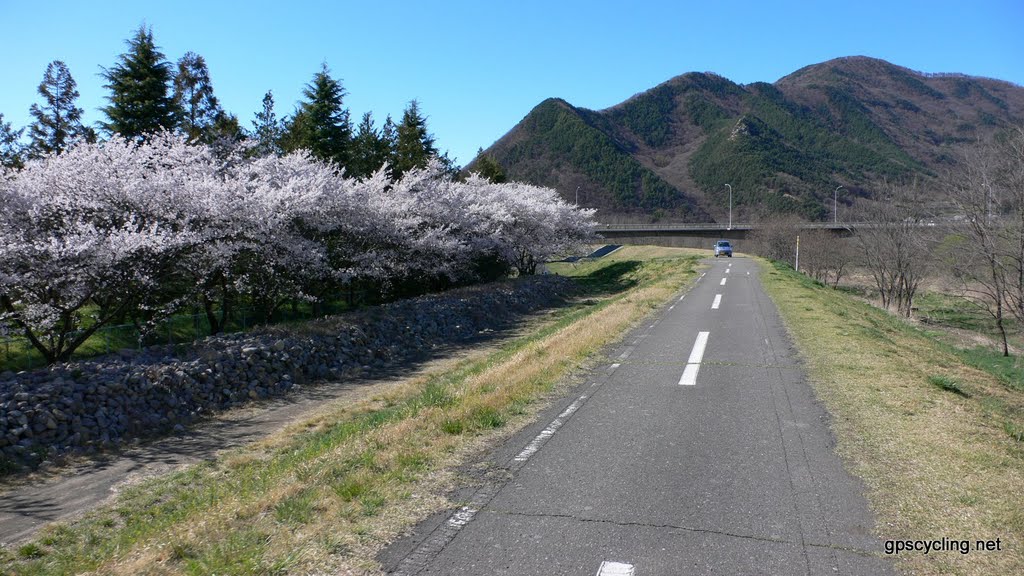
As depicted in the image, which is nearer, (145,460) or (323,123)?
(145,460)

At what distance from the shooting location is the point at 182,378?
39.9 feet

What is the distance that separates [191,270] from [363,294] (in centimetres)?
1172

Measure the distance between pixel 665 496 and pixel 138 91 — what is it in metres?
31.5

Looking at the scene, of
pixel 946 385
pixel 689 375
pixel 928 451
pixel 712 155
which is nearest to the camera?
pixel 928 451

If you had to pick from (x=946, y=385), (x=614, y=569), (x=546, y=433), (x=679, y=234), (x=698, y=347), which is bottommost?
(x=946, y=385)

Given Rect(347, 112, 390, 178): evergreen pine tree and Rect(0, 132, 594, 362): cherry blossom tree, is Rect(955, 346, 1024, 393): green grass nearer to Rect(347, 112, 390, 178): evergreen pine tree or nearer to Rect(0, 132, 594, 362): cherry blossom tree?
Rect(0, 132, 594, 362): cherry blossom tree

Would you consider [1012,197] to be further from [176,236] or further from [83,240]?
Answer: [83,240]

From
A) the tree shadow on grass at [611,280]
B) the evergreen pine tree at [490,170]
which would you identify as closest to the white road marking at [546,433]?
the tree shadow on grass at [611,280]

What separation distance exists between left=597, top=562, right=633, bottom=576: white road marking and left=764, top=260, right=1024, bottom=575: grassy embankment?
5.66ft

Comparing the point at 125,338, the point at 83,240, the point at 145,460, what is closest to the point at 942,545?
the point at 145,460

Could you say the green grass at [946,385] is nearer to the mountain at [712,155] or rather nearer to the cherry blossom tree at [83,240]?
the cherry blossom tree at [83,240]

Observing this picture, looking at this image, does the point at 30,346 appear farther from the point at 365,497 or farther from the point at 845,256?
the point at 845,256

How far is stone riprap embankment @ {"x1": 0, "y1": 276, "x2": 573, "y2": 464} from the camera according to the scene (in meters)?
9.73

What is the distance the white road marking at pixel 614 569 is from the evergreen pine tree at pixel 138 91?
30432 mm
